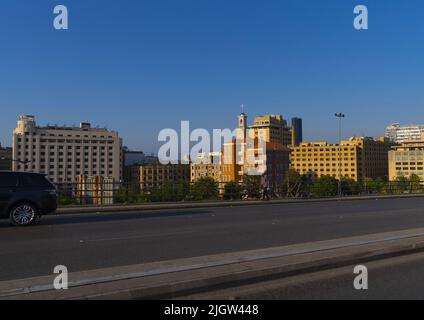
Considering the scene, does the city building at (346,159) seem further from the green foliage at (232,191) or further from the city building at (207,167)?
the green foliage at (232,191)

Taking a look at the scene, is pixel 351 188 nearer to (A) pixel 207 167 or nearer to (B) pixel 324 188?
(B) pixel 324 188

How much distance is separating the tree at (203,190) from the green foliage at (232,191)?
79cm

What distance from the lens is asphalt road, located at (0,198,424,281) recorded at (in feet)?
28.7

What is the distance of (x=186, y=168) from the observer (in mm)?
56594

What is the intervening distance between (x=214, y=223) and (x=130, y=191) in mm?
10018

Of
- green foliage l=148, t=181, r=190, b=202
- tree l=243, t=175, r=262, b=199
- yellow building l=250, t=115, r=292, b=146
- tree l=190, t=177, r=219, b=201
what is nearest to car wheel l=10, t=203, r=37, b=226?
green foliage l=148, t=181, r=190, b=202

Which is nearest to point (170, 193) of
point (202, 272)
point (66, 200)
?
point (66, 200)

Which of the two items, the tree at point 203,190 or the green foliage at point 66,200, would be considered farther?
the tree at point 203,190

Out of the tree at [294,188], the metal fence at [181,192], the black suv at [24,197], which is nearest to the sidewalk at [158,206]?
the metal fence at [181,192]

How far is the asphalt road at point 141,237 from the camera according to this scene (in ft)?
28.7

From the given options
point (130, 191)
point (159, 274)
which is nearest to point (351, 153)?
point (130, 191)

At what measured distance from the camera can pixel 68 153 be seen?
2734 inches

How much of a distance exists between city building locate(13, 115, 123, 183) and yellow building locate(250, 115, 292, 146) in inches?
3228

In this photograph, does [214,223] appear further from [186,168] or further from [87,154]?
[87,154]
